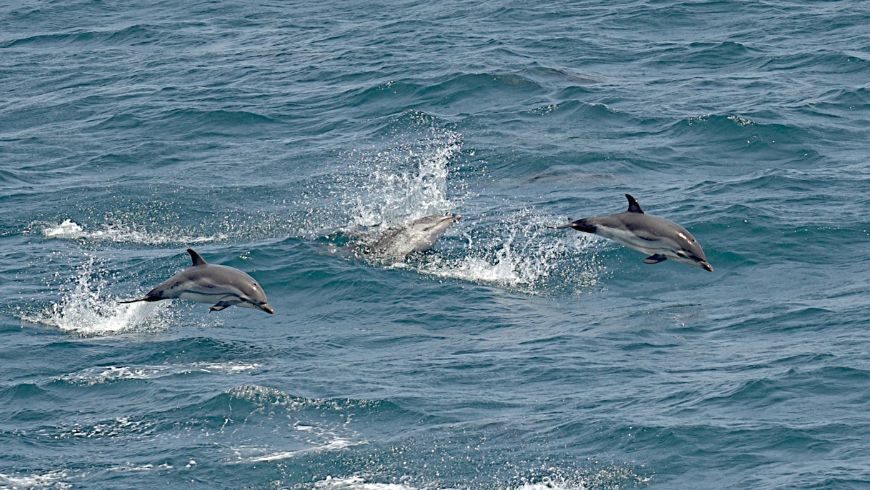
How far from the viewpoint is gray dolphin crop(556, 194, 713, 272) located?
2341 centimetres

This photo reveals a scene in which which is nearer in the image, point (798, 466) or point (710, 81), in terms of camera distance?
point (798, 466)

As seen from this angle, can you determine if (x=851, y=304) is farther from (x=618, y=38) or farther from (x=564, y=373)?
(x=618, y=38)

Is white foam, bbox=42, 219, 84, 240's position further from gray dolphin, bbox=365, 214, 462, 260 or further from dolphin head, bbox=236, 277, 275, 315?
dolphin head, bbox=236, 277, 275, 315

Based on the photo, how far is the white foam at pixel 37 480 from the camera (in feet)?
A: 72.0

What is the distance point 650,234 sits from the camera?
77.0ft

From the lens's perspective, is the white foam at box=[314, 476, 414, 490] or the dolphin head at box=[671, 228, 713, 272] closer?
the white foam at box=[314, 476, 414, 490]

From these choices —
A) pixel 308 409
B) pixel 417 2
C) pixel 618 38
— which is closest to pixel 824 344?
pixel 308 409

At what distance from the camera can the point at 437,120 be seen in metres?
38.5

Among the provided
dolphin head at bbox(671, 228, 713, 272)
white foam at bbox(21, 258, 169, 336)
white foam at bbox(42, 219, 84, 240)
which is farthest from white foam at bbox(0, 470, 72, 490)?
white foam at bbox(42, 219, 84, 240)

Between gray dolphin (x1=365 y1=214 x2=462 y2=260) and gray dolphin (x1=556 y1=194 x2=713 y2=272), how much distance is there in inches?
268

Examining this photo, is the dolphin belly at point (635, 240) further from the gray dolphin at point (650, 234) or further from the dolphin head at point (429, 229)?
the dolphin head at point (429, 229)

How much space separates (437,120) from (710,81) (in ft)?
22.6

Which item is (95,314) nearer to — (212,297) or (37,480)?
(212,297)

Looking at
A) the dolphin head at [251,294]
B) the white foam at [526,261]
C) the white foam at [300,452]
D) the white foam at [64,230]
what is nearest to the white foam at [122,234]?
the white foam at [64,230]
